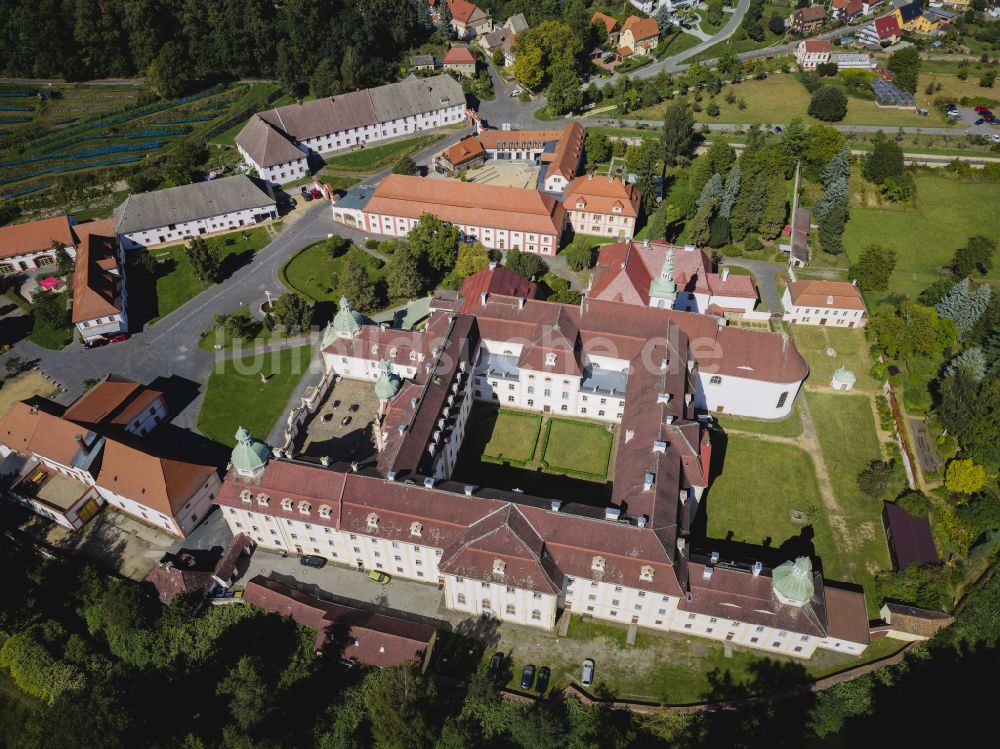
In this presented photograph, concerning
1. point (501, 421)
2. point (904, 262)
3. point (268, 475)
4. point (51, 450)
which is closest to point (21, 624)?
point (51, 450)

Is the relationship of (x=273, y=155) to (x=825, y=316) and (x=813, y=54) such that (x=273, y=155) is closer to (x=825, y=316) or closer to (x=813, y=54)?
(x=825, y=316)

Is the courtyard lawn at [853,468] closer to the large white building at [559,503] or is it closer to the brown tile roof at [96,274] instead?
the large white building at [559,503]

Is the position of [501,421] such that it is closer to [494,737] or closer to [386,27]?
[494,737]

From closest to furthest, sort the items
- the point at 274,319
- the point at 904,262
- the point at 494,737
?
the point at 494,737, the point at 274,319, the point at 904,262

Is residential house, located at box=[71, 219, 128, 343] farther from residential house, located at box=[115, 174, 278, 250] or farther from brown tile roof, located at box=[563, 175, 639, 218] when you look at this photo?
brown tile roof, located at box=[563, 175, 639, 218]

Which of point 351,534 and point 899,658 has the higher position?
point 351,534

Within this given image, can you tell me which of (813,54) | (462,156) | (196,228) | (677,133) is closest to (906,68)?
(813,54)
